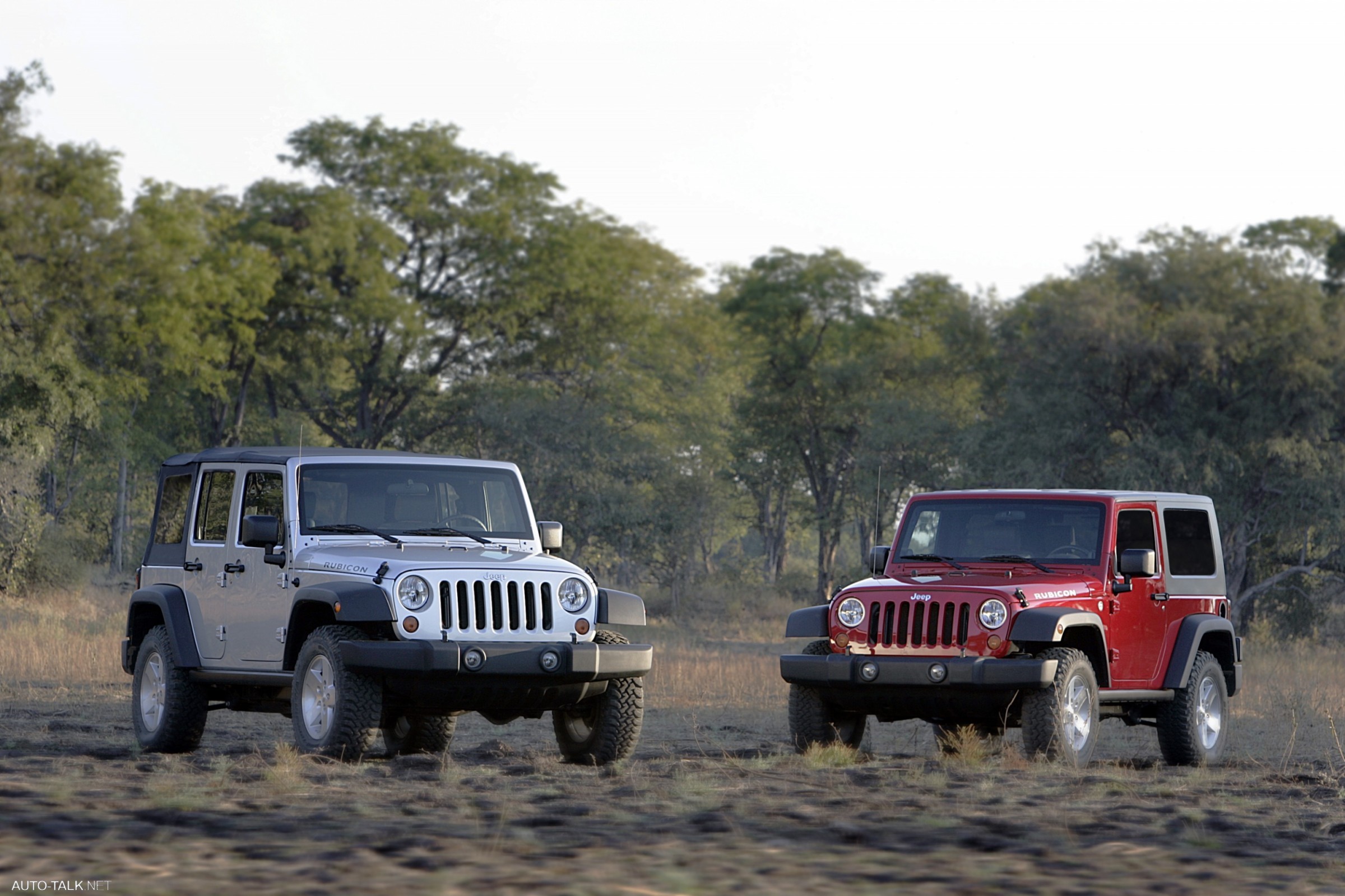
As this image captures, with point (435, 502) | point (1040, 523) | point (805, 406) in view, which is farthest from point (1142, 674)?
point (805, 406)

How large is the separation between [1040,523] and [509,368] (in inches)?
1552

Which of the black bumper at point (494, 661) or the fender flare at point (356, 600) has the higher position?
the fender flare at point (356, 600)

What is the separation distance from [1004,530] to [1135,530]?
98 cm

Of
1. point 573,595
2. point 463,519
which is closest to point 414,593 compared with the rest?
point 573,595

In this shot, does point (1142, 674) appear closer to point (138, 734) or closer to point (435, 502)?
point (435, 502)

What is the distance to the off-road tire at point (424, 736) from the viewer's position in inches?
460

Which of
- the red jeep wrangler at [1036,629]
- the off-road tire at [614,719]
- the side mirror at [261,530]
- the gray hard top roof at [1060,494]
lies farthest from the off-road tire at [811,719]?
the side mirror at [261,530]

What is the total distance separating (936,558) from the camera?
12055 mm

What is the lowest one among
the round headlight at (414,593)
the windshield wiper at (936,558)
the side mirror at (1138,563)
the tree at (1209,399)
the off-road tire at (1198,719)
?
the off-road tire at (1198,719)

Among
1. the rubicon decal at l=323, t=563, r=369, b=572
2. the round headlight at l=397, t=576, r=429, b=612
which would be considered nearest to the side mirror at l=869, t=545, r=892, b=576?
the round headlight at l=397, t=576, r=429, b=612

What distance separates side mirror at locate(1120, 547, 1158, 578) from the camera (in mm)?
11375

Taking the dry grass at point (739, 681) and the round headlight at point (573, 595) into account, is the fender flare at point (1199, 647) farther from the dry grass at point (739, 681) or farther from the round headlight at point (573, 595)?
the round headlight at point (573, 595)

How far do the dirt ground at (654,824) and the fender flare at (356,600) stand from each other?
853 millimetres

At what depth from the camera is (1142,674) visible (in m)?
11.8
